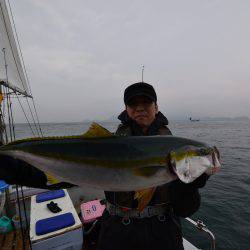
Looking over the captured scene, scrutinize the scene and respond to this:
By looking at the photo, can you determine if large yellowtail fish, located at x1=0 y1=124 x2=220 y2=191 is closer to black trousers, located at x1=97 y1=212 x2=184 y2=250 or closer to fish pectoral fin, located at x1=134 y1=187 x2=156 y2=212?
fish pectoral fin, located at x1=134 y1=187 x2=156 y2=212

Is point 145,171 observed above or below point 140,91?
below

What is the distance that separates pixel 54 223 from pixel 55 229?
0.18m

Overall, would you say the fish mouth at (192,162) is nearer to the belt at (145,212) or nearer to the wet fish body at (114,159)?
the wet fish body at (114,159)

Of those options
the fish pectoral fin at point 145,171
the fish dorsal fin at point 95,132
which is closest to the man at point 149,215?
the fish pectoral fin at point 145,171

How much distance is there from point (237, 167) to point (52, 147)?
27906mm

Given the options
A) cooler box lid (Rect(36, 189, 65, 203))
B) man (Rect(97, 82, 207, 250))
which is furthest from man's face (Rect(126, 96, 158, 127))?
cooler box lid (Rect(36, 189, 65, 203))

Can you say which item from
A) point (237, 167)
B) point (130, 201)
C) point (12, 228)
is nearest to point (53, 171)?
point (130, 201)

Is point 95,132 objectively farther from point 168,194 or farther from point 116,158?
point 168,194

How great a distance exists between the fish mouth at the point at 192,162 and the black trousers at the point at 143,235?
1.09 metres

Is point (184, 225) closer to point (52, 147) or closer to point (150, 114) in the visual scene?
point (150, 114)

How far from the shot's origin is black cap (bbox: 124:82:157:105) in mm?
3918

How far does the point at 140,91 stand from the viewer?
3918 mm

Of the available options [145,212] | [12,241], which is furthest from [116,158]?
[12,241]

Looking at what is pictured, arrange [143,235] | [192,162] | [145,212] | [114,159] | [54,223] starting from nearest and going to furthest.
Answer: [114,159]
[192,162]
[143,235]
[145,212]
[54,223]
